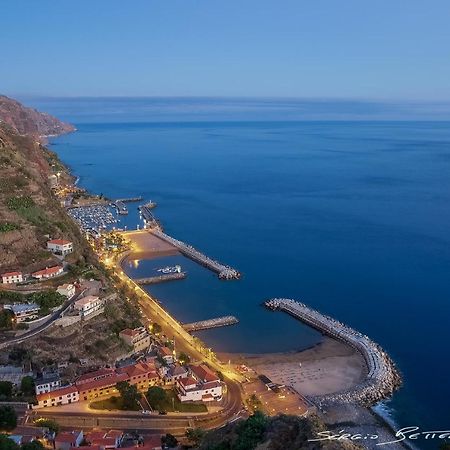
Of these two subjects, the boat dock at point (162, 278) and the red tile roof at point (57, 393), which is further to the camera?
the boat dock at point (162, 278)

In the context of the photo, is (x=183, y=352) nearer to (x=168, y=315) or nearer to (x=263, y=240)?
(x=168, y=315)

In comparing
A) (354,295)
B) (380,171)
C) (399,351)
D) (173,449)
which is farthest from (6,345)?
(380,171)

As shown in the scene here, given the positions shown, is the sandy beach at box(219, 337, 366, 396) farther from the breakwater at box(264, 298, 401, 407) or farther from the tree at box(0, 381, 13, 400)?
the tree at box(0, 381, 13, 400)

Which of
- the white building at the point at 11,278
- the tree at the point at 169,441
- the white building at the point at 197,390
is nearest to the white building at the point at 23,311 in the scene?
the white building at the point at 11,278

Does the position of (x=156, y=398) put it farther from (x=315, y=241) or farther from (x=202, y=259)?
(x=315, y=241)

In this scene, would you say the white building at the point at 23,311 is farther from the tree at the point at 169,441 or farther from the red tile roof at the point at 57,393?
the tree at the point at 169,441

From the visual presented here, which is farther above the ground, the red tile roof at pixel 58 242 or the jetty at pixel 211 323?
the red tile roof at pixel 58 242
